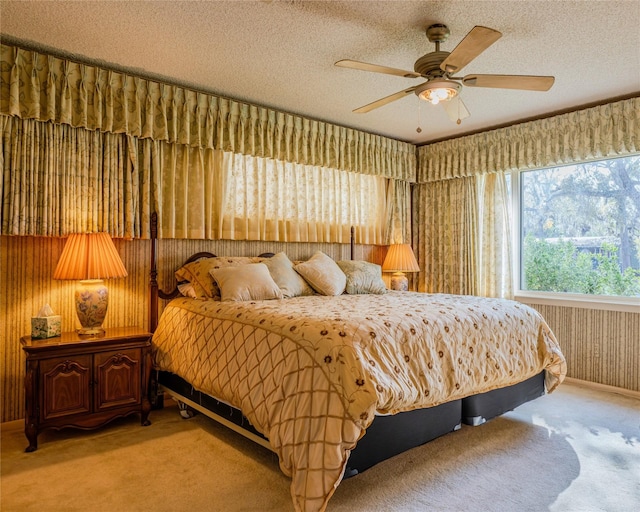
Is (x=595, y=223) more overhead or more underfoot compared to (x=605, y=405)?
more overhead

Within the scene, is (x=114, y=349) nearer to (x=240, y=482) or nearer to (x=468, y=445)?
(x=240, y=482)

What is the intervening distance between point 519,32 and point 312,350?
2.32m

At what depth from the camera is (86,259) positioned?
2.88m

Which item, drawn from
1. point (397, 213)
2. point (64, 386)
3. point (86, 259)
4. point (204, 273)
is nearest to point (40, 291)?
point (86, 259)

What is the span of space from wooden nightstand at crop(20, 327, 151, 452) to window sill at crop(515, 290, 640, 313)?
3701 mm

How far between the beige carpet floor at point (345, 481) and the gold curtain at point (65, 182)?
1393 millimetres

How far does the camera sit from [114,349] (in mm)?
2930

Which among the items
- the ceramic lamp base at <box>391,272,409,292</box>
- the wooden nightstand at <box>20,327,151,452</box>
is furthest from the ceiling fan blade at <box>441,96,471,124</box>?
the wooden nightstand at <box>20,327,151,452</box>

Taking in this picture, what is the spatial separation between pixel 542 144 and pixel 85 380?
174 inches

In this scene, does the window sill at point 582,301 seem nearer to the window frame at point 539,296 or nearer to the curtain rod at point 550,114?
the window frame at point 539,296

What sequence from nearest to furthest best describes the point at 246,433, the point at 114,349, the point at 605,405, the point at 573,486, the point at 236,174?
the point at 573,486 → the point at 246,433 → the point at 114,349 → the point at 605,405 → the point at 236,174

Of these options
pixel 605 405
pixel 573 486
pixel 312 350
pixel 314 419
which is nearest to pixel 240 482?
pixel 314 419

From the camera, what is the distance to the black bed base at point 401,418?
213cm

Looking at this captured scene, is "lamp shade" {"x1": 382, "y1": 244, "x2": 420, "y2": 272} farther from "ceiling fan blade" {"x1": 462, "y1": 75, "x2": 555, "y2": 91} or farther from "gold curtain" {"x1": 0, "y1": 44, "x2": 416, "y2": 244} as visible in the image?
"ceiling fan blade" {"x1": 462, "y1": 75, "x2": 555, "y2": 91}
